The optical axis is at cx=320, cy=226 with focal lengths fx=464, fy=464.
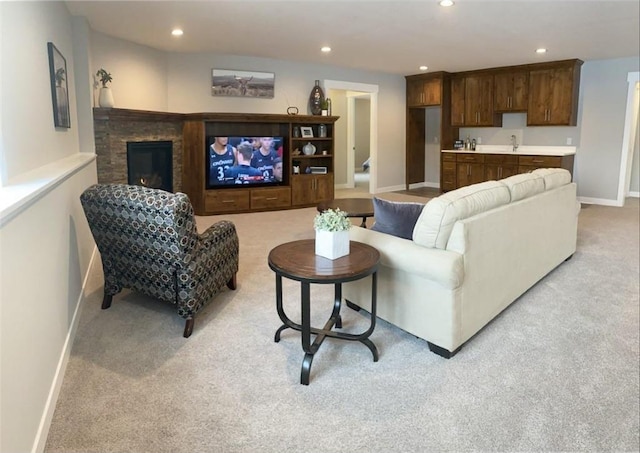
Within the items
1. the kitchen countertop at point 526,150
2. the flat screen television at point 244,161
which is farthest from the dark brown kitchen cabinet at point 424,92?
the flat screen television at point 244,161

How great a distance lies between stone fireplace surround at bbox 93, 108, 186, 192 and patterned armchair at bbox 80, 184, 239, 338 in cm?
280

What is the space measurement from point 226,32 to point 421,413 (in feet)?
15.9

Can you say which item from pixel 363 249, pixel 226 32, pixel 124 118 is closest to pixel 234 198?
pixel 124 118

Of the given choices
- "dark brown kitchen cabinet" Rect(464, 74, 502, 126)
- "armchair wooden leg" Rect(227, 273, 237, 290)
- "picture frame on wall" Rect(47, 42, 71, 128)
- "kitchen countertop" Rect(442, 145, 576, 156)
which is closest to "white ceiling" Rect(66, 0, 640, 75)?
"picture frame on wall" Rect(47, 42, 71, 128)

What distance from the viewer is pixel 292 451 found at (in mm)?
1851

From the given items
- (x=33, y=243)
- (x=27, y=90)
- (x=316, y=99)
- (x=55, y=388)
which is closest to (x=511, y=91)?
(x=316, y=99)

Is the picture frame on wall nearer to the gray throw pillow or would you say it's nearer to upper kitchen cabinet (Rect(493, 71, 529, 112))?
the gray throw pillow

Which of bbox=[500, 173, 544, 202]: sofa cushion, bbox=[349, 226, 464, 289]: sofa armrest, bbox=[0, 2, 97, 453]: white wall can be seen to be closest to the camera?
bbox=[0, 2, 97, 453]: white wall

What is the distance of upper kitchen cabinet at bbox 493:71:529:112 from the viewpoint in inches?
314

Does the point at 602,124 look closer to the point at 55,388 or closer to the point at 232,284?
the point at 232,284

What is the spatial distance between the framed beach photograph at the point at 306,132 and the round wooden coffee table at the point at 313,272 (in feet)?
16.6

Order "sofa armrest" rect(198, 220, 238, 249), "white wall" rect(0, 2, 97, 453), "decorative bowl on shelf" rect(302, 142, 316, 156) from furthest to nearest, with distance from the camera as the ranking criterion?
"decorative bowl on shelf" rect(302, 142, 316, 156) < "sofa armrest" rect(198, 220, 238, 249) < "white wall" rect(0, 2, 97, 453)

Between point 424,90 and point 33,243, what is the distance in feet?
26.9

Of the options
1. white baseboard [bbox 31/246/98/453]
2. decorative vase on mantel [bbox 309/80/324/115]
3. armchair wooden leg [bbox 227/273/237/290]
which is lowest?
white baseboard [bbox 31/246/98/453]
